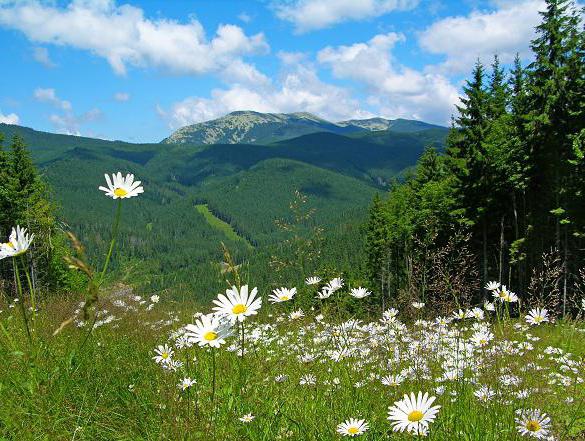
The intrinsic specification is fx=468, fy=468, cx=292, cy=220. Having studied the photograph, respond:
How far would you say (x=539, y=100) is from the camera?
22.1 metres

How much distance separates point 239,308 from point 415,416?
97 centimetres

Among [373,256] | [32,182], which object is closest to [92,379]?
[32,182]

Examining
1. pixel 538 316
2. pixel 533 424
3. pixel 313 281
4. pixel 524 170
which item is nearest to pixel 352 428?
pixel 533 424

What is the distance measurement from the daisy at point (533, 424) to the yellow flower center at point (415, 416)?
2.18 ft

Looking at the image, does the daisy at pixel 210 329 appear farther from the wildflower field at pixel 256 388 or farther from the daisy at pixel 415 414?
the daisy at pixel 415 414

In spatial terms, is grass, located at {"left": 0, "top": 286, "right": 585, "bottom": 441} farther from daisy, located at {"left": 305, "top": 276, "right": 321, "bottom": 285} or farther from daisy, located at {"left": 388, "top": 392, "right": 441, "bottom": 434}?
daisy, located at {"left": 388, "top": 392, "right": 441, "bottom": 434}

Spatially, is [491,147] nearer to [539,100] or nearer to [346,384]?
[539,100]

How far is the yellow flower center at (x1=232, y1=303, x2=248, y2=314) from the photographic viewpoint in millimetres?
2354

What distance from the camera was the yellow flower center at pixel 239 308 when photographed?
2.35m

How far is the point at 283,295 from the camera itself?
323 cm

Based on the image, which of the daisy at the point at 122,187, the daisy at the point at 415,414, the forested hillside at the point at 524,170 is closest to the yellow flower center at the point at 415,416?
the daisy at the point at 415,414

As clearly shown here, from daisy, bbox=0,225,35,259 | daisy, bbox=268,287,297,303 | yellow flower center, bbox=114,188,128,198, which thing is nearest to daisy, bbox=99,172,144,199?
yellow flower center, bbox=114,188,128,198

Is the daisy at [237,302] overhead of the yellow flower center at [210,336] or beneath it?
overhead

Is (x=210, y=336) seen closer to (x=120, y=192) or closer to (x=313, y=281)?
(x=120, y=192)
